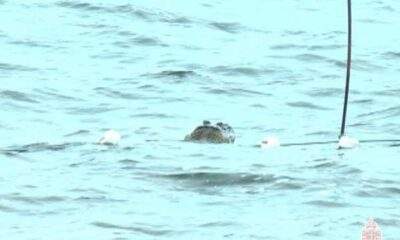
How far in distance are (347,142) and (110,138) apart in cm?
205

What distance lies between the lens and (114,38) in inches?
909

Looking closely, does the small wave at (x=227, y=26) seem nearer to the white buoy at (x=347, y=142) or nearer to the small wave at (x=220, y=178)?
the white buoy at (x=347, y=142)

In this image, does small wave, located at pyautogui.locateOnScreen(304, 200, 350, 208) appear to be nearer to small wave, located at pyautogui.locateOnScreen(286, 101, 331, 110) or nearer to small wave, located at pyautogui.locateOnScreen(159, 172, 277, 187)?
small wave, located at pyautogui.locateOnScreen(159, 172, 277, 187)

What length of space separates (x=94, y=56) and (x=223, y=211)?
10912 millimetres

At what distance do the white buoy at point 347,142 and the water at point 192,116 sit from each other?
0.12 m

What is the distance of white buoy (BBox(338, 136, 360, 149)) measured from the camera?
13484 mm

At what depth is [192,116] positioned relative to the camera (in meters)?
16.2

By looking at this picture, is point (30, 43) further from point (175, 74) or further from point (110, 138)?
point (110, 138)

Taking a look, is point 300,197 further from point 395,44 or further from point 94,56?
point 395,44

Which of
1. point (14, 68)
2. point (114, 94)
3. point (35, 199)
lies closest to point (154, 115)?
point (114, 94)

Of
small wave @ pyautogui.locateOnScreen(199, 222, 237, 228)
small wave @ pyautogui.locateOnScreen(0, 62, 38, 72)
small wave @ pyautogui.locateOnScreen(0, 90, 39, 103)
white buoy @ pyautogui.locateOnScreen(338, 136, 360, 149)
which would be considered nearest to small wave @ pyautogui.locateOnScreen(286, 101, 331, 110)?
small wave @ pyautogui.locateOnScreen(0, 90, 39, 103)

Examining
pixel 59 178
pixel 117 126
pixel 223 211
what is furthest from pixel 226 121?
pixel 223 211

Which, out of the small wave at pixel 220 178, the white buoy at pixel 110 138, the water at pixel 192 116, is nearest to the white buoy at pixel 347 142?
the water at pixel 192 116

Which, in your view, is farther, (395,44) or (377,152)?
(395,44)
